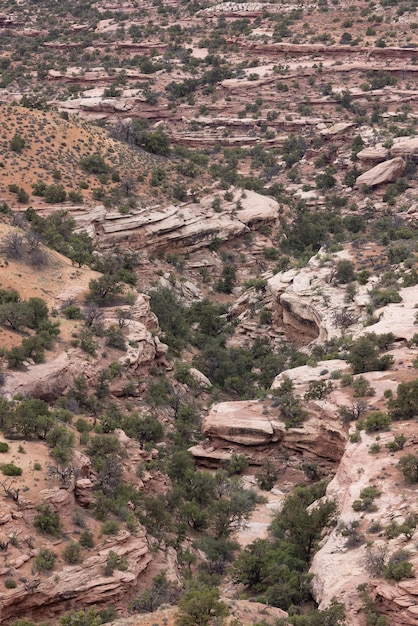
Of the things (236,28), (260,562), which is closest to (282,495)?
(260,562)

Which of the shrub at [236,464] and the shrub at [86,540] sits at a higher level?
the shrub at [86,540]

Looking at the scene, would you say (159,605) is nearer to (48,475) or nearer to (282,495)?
(48,475)

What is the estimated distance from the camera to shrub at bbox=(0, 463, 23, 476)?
30.2m

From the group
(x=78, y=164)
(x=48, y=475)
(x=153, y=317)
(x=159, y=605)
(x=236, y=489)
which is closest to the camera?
(x=159, y=605)

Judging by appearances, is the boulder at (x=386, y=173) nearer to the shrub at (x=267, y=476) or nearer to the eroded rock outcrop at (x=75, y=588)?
the shrub at (x=267, y=476)

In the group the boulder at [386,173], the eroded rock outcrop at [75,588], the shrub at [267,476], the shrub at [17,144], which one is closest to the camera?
the eroded rock outcrop at [75,588]

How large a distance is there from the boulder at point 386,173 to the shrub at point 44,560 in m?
50.6

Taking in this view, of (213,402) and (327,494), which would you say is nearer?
(327,494)

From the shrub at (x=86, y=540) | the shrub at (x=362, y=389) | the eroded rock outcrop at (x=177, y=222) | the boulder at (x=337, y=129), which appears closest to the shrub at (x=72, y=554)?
the shrub at (x=86, y=540)

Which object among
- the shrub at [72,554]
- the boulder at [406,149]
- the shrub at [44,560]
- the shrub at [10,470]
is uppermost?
the shrub at [10,470]

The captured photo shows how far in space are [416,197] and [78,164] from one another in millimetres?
23886

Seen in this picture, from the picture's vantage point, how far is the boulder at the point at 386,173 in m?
72.6

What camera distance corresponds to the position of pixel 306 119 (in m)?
86.0

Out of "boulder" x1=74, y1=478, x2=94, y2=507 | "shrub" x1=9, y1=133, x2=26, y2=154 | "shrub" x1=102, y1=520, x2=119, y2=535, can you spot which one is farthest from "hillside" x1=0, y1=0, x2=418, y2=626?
"shrub" x1=9, y1=133, x2=26, y2=154
